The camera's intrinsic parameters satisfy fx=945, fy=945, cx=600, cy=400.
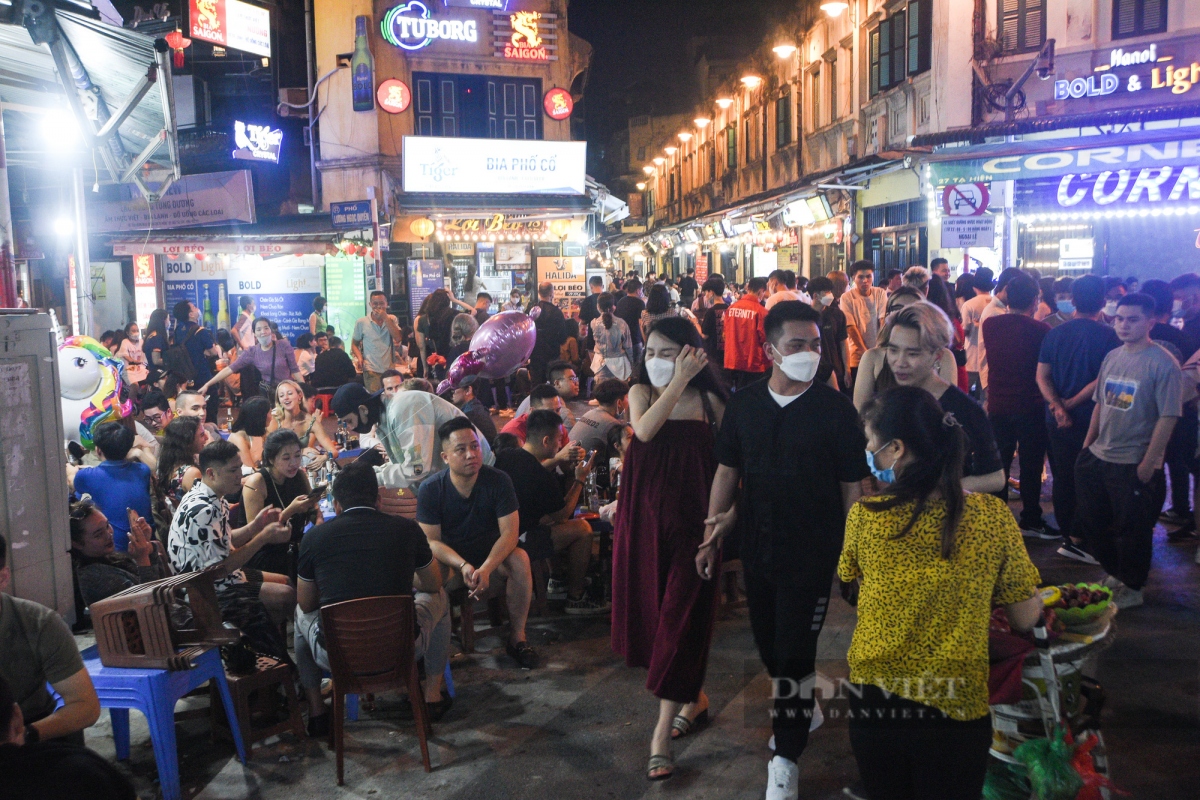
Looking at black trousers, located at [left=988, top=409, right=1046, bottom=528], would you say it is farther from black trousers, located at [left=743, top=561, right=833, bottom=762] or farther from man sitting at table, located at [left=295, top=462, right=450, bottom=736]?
man sitting at table, located at [left=295, top=462, right=450, bottom=736]

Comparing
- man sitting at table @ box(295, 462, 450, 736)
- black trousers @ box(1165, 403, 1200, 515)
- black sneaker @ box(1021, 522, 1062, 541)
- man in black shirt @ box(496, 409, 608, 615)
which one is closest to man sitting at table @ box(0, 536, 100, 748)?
man sitting at table @ box(295, 462, 450, 736)

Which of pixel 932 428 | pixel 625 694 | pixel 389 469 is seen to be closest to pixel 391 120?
pixel 389 469

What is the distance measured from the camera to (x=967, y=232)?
1247 centimetres

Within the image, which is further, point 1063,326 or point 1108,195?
point 1108,195

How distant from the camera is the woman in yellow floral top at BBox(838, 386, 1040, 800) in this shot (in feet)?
8.73

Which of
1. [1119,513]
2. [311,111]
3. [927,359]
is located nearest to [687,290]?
[1119,513]

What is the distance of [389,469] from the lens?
6.34m

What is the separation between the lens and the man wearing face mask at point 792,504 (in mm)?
3629

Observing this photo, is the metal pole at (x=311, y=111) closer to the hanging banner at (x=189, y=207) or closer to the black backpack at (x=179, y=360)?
the hanging banner at (x=189, y=207)

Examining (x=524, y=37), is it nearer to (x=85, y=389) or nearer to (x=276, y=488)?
(x=85, y=389)

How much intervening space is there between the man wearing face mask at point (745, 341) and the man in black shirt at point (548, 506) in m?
2.98

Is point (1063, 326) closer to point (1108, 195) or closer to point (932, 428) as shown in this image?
point (932, 428)

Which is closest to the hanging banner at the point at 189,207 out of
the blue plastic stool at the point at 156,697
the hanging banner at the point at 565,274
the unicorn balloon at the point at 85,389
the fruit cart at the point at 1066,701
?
the hanging banner at the point at 565,274

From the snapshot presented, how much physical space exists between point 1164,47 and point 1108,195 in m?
4.15
